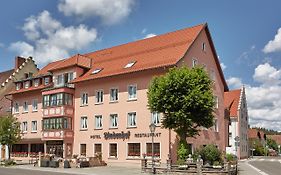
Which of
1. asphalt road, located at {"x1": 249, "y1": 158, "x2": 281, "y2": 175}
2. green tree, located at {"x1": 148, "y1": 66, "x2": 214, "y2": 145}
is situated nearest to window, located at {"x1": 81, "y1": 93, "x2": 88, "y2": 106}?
green tree, located at {"x1": 148, "y1": 66, "x2": 214, "y2": 145}

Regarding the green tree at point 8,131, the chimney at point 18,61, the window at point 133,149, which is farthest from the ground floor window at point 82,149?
the chimney at point 18,61

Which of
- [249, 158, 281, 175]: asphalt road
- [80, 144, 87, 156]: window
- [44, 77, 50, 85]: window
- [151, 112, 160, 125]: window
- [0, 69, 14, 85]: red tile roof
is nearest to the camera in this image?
[249, 158, 281, 175]: asphalt road

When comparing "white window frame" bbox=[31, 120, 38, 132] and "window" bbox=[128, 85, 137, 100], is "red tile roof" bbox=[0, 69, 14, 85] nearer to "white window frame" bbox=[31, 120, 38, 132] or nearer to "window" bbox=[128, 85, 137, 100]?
"white window frame" bbox=[31, 120, 38, 132]

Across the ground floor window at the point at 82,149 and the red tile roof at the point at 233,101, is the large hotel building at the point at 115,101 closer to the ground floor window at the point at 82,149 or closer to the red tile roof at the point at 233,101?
the ground floor window at the point at 82,149

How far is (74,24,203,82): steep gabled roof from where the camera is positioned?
37.8 metres

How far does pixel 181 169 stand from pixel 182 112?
4.71 m

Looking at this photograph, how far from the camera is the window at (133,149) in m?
37.9

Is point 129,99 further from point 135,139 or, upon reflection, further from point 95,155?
point 95,155

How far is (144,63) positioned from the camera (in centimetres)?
3912

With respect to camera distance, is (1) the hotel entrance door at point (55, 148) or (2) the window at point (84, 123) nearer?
(2) the window at point (84, 123)

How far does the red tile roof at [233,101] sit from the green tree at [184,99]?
33.7m

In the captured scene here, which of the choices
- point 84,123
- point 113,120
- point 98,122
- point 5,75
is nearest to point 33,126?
point 84,123

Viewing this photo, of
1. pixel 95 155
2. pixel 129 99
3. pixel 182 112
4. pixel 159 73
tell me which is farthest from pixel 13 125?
pixel 182 112

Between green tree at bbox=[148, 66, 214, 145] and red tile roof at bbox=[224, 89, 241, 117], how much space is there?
33.7 metres
